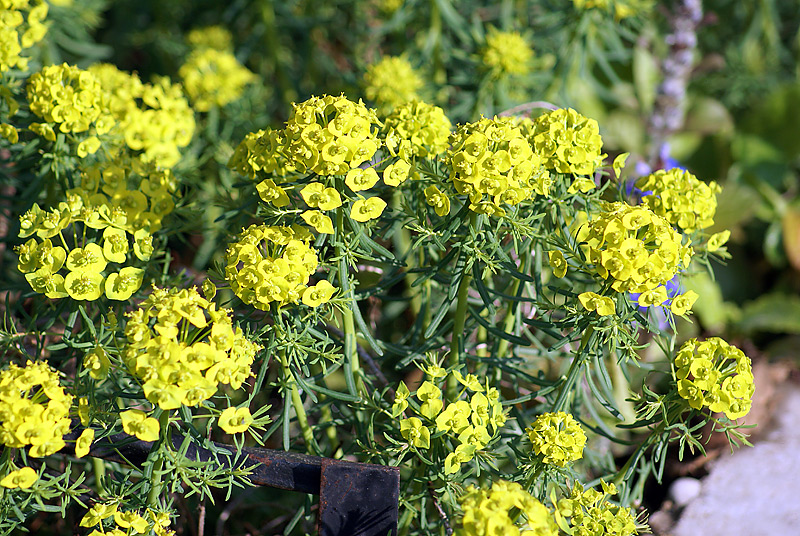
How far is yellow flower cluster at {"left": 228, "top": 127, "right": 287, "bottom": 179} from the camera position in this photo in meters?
1.07

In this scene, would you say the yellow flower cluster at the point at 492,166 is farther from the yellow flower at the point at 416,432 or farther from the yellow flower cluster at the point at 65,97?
the yellow flower cluster at the point at 65,97

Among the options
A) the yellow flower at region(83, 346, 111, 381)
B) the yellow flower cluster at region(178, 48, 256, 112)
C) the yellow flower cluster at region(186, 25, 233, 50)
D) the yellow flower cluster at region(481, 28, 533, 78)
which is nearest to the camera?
the yellow flower at region(83, 346, 111, 381)

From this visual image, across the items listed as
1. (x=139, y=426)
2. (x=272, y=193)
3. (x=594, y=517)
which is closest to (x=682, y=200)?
(x=594, y=517)

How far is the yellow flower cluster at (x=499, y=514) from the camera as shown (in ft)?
2.61

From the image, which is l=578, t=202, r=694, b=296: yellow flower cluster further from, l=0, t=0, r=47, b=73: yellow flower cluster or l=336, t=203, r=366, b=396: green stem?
l=0, t=0, r=47, b=73: yellow flower cluster

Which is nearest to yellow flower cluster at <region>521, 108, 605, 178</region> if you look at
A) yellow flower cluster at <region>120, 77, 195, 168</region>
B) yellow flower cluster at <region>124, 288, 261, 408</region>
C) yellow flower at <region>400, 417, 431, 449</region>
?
yellow flower at <region>400, 417, 431, 449</region>

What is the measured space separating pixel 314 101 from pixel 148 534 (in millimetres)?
669

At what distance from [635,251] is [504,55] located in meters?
0.99

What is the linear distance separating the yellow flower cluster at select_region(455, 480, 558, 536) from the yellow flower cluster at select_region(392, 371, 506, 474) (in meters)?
0.14

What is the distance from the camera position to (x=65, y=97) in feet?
4.01

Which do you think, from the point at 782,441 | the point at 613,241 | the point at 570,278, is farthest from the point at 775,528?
the point at 613,241

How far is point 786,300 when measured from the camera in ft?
6.95

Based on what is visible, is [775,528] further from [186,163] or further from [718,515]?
[186,163]

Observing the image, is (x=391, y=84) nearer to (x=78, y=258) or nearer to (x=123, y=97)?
(x=123, y=97)
